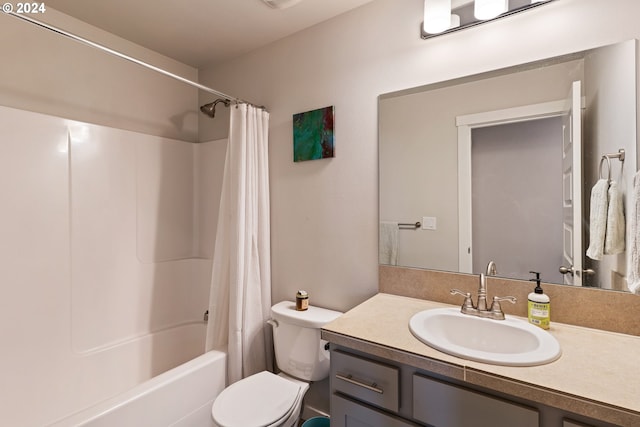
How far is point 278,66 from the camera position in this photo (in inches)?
79.4

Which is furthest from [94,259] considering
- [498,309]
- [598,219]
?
[598,219]

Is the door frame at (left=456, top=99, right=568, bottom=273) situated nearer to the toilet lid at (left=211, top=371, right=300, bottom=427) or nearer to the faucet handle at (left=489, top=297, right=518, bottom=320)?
the faucet handle at (left=489, top=297, right=518, bottom=320)

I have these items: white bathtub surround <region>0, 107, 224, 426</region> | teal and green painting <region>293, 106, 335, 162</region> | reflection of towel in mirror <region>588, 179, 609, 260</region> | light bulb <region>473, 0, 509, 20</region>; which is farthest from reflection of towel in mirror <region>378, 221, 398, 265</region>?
white bathtub surround <region>0, 107, 224, 426</region>

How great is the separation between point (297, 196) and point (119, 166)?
3.89 ft

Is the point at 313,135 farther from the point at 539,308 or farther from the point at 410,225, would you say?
the point at 539,308

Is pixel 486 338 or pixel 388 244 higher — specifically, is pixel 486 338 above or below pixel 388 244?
below

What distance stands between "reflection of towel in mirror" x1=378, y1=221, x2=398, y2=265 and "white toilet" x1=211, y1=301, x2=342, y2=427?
1.39ft

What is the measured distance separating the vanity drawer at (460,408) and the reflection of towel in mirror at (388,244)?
702 millimetres

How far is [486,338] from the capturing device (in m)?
1.17

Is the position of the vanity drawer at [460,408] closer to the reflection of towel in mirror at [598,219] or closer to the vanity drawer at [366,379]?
the vanity drawer at [366,379]

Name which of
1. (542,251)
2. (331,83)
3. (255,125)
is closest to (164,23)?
(255,125)

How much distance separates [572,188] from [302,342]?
1407 mm

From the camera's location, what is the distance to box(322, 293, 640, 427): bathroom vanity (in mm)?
746

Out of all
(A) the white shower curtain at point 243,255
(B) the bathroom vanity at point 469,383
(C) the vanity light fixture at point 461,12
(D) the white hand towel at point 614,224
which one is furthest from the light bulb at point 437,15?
(B) the bathroom vanity at point 469,383
